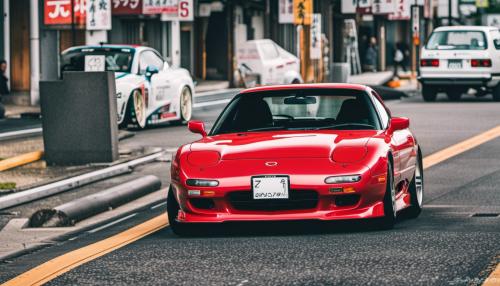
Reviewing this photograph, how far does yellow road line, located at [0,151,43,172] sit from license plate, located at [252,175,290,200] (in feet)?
28.1

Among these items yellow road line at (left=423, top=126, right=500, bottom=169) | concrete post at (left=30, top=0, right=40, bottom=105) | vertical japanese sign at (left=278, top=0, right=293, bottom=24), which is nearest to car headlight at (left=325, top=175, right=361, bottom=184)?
yellow road line at (left=423, top=126, right=500, bottom=169)

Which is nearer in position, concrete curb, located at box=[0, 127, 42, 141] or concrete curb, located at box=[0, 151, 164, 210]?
concrete curb, located at box=[0, 151, 164, 210]

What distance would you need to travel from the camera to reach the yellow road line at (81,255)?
369 inches

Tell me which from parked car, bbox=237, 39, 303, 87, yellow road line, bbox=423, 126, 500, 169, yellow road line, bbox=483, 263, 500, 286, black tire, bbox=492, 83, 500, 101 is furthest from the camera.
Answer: parked car, bbox=237, 39, 303, 87

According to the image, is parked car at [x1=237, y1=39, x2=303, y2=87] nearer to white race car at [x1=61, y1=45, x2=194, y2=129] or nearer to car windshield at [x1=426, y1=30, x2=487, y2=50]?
car windshield at [x1=426, y1=30, x2=487, y2=50]

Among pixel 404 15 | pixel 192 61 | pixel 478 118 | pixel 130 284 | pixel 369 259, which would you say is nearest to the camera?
pixel 130 284

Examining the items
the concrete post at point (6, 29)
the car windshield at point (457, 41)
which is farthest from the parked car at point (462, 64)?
the concrete post at point (6, 29)

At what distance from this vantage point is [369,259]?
A: 375 inches

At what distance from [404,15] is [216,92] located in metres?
19.0

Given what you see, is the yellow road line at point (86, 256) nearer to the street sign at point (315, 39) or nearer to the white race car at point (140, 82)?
the white race car at point (140, 82)

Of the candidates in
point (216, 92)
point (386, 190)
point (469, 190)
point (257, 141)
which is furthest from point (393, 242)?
point (216, 92)

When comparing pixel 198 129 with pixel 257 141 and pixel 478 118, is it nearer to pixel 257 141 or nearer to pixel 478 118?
pixel 257 141

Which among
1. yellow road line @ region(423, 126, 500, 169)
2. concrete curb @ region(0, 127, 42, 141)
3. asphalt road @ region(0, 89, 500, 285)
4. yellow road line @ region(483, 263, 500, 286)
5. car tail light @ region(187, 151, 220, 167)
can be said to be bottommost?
concrete curb @ region(0, 127, 42, 141)

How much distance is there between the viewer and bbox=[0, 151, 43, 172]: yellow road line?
19.1 metres
